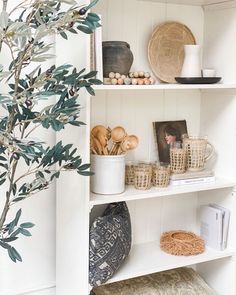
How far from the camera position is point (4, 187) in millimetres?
1872

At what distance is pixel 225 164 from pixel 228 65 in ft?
1.54

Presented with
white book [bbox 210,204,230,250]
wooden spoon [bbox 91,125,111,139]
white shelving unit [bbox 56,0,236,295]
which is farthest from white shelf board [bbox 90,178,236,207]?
wooden spoon [bbox 91,125,111,139]

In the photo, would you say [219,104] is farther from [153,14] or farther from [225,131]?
[153,14]

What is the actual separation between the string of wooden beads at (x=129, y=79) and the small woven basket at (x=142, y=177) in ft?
1.22

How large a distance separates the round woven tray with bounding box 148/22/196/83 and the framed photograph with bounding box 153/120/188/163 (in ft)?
0.71

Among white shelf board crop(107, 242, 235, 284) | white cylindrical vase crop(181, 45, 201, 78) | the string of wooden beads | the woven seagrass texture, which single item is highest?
white cylindrical vase crop(181, 45, 201, 78)

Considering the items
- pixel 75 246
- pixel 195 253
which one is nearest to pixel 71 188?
pixel 75 246

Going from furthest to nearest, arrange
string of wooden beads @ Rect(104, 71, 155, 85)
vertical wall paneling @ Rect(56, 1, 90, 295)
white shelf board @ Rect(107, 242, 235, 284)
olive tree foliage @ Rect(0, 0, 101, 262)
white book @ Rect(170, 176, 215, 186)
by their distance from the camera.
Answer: white book @ Rect(170, 176, 215, 186) < white shelf board @ Rect(107, 242, 235, 284) < string of wooden beads @ Rect(104, 71, 155, 85) < vertical wall paneling @ Rect(56, 1, 90, 295) < olive tree foliage @ Rect(0, 0, 101, 262)

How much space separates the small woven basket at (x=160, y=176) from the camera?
196 cm

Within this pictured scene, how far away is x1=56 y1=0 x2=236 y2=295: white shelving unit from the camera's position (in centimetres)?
185

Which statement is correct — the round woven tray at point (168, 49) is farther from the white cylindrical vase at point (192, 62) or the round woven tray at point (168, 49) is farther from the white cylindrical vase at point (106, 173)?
the white cylindrical vase at point (106, 173)

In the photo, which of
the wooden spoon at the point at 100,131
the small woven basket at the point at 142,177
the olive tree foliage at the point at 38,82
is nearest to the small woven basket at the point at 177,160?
the small woven basket at the point at 142,177

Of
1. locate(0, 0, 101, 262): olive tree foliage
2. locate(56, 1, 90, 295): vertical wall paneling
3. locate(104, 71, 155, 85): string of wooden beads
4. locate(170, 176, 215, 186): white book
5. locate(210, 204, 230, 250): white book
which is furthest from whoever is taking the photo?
locate(210, 204, 230, 250): white book

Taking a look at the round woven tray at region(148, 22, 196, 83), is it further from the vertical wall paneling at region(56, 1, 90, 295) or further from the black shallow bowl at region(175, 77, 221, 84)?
the vertical wall paneling at region(56, 1, 90, 295)
